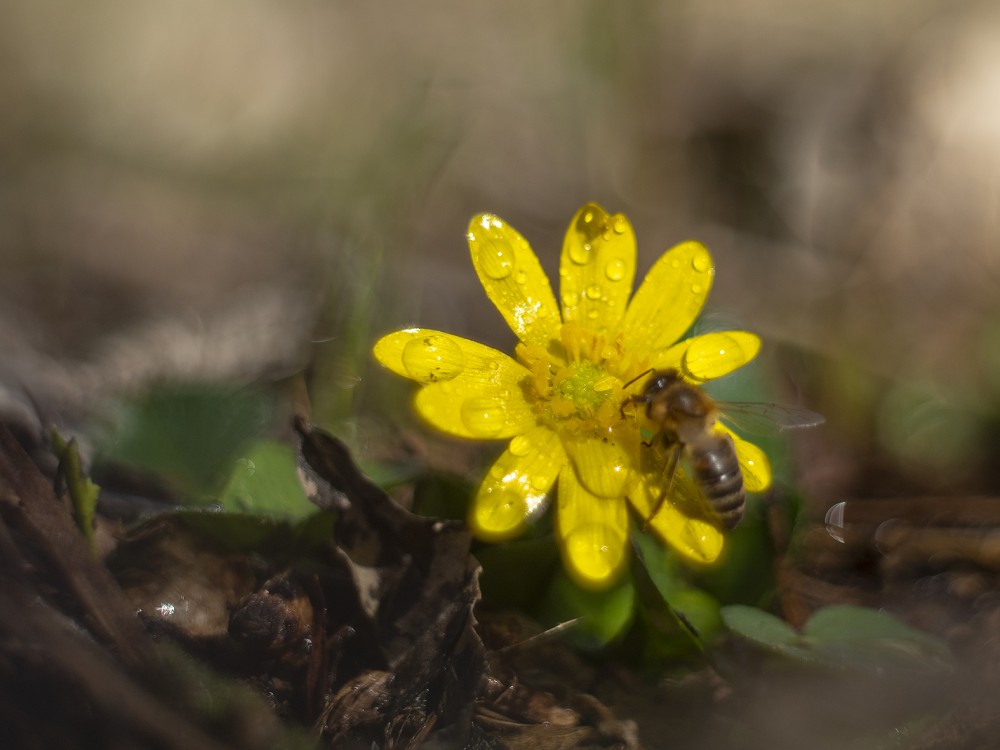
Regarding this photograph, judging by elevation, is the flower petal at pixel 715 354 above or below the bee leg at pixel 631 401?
above

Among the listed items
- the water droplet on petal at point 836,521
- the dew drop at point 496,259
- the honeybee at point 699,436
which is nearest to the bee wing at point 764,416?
the honeybee at point 699,436

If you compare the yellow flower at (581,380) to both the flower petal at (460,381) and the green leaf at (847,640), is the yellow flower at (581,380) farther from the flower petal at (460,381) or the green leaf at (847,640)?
the green leaf at (847,640)

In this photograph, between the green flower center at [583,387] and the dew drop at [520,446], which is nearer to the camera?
the dew drop at [520,446]

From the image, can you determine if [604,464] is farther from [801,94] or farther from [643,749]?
[801,94]

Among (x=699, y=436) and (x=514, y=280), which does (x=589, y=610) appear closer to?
(x=699, y=436)

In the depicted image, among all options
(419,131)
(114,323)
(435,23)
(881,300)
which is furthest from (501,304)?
(435,23)

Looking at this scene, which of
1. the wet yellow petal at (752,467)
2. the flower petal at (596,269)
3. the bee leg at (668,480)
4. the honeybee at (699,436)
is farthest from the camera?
the flower petal at (596,269)

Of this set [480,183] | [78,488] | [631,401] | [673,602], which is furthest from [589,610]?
[480,183]

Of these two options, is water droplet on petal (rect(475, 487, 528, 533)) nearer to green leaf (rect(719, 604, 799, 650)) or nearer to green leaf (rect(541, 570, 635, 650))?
green leaf (rect(541, 570, 635, 650))
